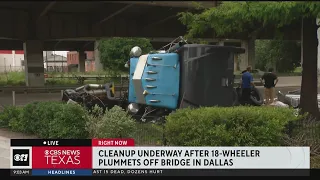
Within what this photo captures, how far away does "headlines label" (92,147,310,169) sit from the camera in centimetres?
441

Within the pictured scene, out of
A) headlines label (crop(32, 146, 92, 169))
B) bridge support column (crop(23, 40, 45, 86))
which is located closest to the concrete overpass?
bridge support column (crop(23, 40, 45, 86))

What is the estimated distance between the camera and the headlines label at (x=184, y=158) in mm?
4410

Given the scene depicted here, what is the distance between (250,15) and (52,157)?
3.92m

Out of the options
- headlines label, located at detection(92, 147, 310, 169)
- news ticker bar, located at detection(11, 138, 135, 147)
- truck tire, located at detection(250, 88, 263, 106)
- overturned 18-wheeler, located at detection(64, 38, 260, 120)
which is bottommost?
headlines label, located at detection(92, 147, 310, 169)

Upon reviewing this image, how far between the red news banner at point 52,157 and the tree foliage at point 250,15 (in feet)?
8.30

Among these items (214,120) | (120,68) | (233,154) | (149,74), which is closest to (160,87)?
(149,74)

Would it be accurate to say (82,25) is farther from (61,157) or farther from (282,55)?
(282,55)

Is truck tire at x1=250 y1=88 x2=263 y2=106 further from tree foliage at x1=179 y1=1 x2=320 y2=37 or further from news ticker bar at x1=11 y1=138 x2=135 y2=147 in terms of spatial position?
news ticker bar at x1=11 y1=138 x2=135 y2=147

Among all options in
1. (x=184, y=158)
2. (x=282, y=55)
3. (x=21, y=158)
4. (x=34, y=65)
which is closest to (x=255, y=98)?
(x=184, y=158)

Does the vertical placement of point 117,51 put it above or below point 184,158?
above

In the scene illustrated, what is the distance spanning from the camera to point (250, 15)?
609 centimetres

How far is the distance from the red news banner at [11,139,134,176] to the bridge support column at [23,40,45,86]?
79.7 ft

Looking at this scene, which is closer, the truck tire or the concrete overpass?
the concrete overpass

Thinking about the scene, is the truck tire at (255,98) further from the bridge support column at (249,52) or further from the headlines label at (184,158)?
the bridge support column at (249,52)
